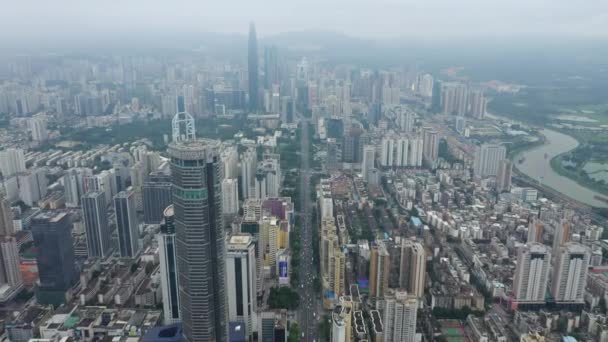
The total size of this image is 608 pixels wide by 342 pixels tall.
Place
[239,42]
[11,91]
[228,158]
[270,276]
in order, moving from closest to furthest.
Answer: [270,276] < [228,158] < [11,91] < [239,42]

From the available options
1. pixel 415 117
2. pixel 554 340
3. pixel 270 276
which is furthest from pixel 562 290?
pixel 415 117

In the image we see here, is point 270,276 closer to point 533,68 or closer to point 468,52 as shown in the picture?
point 533,68

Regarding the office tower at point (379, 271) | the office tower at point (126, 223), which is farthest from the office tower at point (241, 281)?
the office tower at point (126, 223)

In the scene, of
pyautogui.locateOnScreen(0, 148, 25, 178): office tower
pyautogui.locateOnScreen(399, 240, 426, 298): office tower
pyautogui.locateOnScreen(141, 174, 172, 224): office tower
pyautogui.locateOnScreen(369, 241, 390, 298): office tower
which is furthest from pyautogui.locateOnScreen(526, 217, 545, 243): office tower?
pyautogui.locateOnScreen(0, 148, 25, 178): office tower

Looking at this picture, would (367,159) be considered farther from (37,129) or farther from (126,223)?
(37,129)

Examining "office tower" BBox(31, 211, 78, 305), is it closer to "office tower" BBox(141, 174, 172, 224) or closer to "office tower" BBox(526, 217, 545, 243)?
"office tower" BBox(141, 174, 172, 224)

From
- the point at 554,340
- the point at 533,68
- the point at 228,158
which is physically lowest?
the point at 554,340
